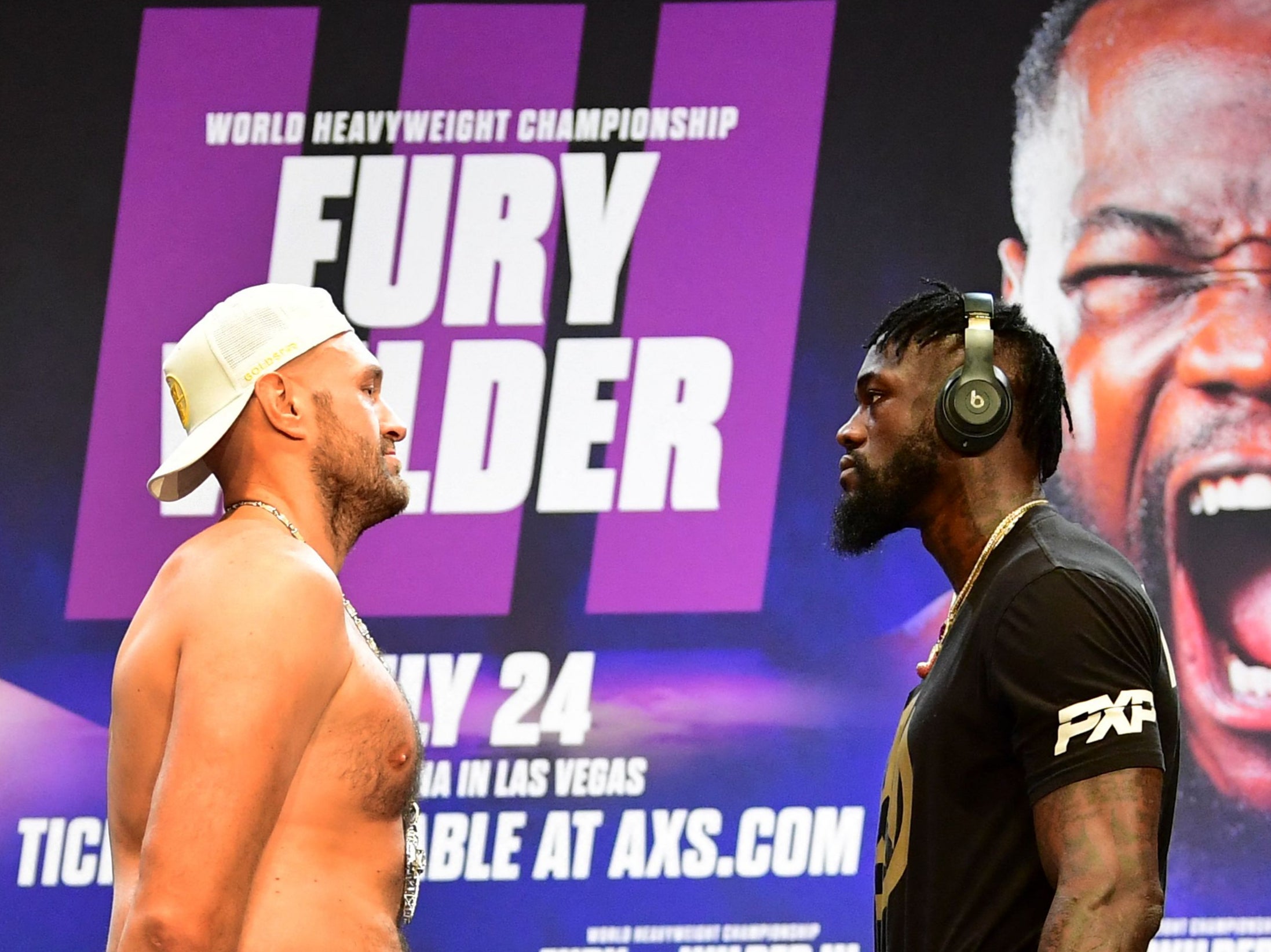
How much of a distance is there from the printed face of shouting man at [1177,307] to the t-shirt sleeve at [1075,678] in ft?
6.95

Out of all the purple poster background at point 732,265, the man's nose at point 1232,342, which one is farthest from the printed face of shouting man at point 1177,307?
the purple poster background at point 732,265

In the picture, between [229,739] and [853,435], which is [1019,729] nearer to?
[853,435]

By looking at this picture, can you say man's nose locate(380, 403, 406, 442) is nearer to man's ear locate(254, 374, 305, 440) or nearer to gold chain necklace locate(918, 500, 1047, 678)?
man's ear locate(254, 374, 305, 440)

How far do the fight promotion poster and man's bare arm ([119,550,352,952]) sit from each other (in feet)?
6.66

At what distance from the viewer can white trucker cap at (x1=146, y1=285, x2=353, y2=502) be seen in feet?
6.23

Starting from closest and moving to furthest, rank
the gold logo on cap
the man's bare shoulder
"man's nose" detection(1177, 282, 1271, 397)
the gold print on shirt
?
the man's bare shoulder, the gold print on shirt, the gold logo on cap, "man's nose" detection(1177, 282, 1271, 397)

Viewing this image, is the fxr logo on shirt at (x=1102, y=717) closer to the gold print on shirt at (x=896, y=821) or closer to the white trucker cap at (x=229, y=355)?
the gold print on shirt at (x=896, y=821)

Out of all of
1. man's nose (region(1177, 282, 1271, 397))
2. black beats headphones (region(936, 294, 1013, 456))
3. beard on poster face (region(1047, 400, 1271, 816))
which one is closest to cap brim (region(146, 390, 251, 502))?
black beats headphones (region(936, 294, 1013, 456))

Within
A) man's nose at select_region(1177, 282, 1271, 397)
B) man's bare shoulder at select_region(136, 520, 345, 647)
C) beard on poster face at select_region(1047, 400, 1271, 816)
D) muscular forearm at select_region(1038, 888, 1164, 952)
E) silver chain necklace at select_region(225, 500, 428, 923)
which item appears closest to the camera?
muscular forearm at select_region(1038, 888, 1164, 952)

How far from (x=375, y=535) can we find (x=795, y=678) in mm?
1056

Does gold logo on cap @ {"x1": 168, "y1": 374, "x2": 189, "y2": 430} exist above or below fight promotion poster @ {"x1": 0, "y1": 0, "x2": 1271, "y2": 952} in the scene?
below

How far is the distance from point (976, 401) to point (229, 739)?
0.91 metres

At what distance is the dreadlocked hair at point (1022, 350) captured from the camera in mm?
1888

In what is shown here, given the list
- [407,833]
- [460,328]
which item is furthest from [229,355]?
[460,328]
